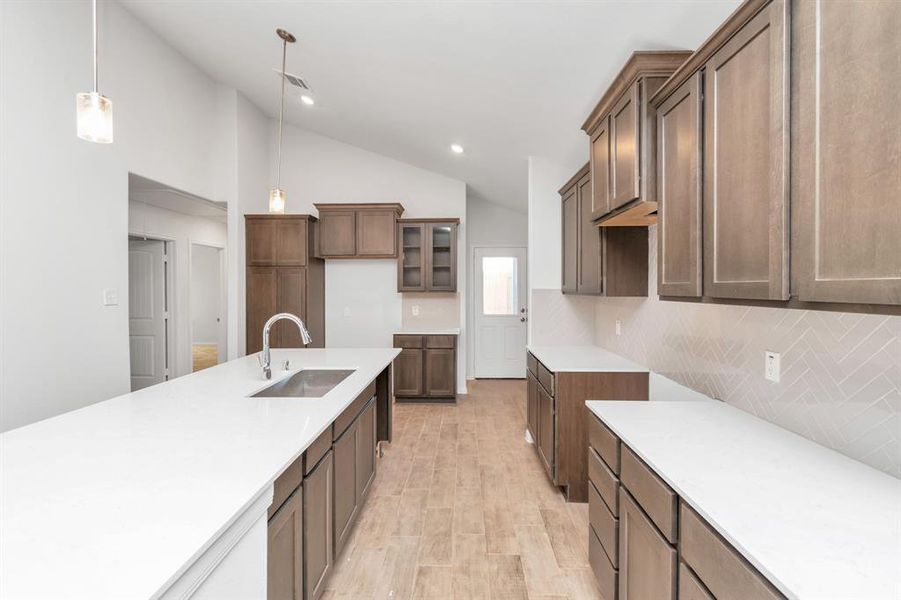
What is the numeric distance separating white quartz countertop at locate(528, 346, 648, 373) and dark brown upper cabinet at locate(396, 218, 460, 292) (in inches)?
80.3

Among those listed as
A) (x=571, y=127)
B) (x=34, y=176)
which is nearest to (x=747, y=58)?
(x=571, y=127)

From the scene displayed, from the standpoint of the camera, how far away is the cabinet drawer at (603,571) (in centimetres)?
163

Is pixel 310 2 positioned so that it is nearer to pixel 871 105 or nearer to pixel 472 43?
pixel 472 43

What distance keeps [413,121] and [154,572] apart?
3942 millimetres

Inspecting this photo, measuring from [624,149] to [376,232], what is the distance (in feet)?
12.1

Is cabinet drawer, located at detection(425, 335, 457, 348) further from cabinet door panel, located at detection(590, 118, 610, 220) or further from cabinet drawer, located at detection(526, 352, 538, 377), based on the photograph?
cabinet door panel, located at detection(590, 118, 610, 220)

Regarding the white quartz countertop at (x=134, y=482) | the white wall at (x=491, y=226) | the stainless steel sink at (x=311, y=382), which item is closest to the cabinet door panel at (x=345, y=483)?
the white quartz countertop at (x=134, y=482)

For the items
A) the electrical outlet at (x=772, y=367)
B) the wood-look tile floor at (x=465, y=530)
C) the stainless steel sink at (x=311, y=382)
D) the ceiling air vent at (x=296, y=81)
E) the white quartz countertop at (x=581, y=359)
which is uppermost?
the ceiling air vent at (x=296, y=81)

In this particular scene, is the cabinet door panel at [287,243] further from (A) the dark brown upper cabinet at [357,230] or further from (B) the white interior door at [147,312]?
(B) the white interior door at [147,312]

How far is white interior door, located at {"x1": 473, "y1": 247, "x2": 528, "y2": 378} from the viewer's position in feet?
21.0

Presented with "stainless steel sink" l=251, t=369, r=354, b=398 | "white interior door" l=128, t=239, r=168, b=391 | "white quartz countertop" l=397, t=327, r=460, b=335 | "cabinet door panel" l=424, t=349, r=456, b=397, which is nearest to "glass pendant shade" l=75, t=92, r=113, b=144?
"stainless steel sink" l=251, t=369, r=354, b=398

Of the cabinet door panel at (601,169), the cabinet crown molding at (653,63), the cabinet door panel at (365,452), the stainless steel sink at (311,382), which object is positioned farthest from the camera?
the stainless steel sink at (311,382)

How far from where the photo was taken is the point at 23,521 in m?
0.89

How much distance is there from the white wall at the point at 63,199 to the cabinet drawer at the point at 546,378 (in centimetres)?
335
